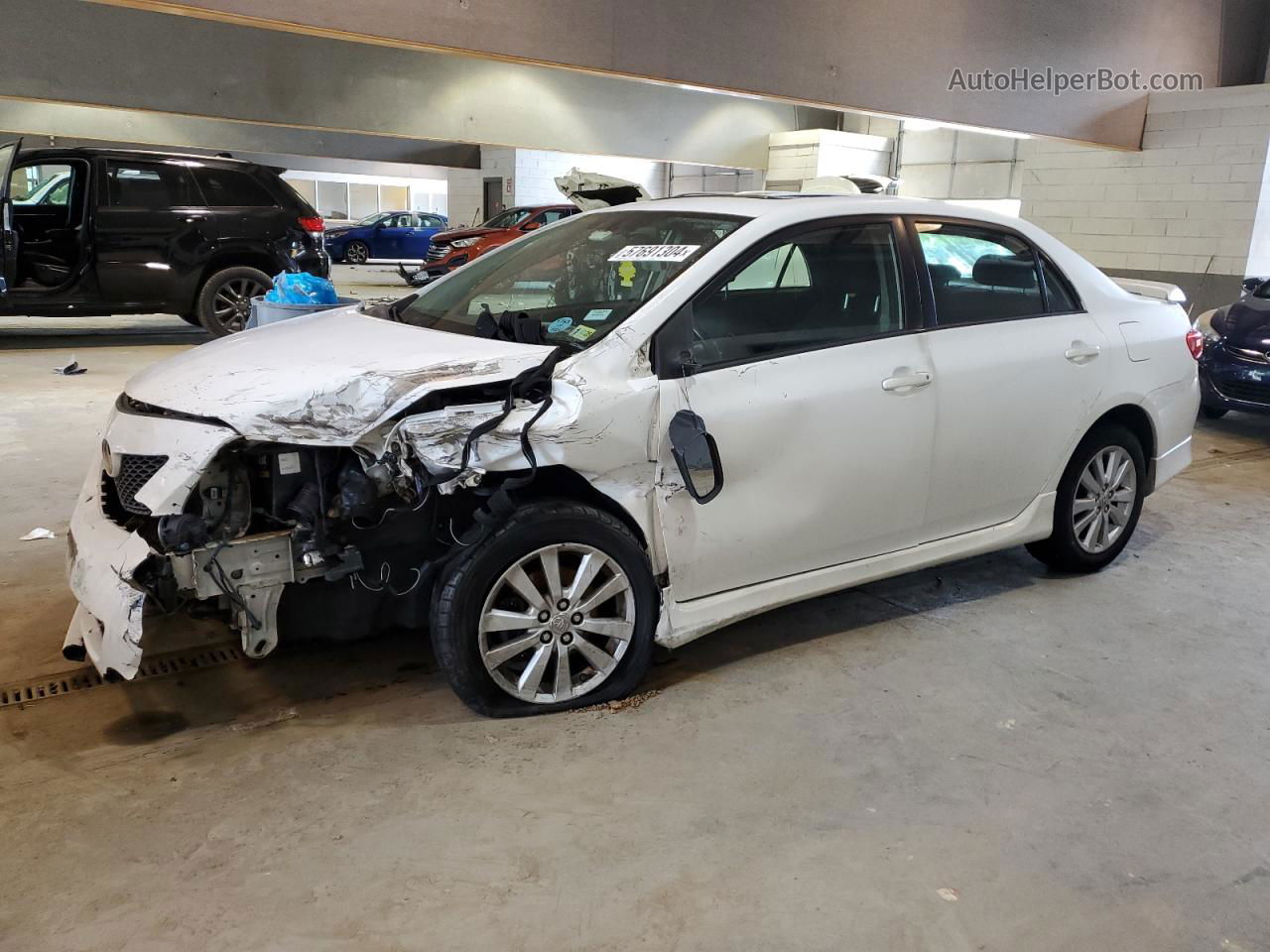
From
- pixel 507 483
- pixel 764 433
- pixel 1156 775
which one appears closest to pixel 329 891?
pixel 507 483

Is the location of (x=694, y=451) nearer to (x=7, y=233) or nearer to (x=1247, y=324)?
(x=1247, y=324)

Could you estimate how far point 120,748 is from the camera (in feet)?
9.16

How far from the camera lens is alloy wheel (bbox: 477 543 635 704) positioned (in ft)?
9.34

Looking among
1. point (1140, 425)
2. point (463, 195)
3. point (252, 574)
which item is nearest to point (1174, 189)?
point (1140, 425)

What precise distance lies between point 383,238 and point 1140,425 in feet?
61.3

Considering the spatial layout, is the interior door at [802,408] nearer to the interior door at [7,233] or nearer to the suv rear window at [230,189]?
the suv rear window at [230,189]

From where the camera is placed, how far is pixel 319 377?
8.90 feet

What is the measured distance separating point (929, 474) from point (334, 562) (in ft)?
6.61

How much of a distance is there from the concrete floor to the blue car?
58.8 feet

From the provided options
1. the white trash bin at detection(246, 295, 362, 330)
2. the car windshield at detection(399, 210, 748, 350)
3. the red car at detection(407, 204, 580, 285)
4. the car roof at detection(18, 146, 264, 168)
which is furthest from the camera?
the red car at detection(407, 204, 580, 285)

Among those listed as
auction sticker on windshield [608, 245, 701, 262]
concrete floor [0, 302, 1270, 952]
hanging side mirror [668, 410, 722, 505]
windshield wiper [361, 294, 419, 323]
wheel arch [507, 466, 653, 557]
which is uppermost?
auction sticker on windshield [608, 245, 701, 262]

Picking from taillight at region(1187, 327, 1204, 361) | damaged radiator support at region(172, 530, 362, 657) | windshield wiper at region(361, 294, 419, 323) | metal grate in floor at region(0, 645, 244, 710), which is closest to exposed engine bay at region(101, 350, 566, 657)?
damaged radiator support at region(172, 530, 362, 657)

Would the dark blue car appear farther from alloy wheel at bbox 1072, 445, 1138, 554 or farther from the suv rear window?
the suv rear window

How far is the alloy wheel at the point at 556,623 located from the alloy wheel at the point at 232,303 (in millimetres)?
7295
